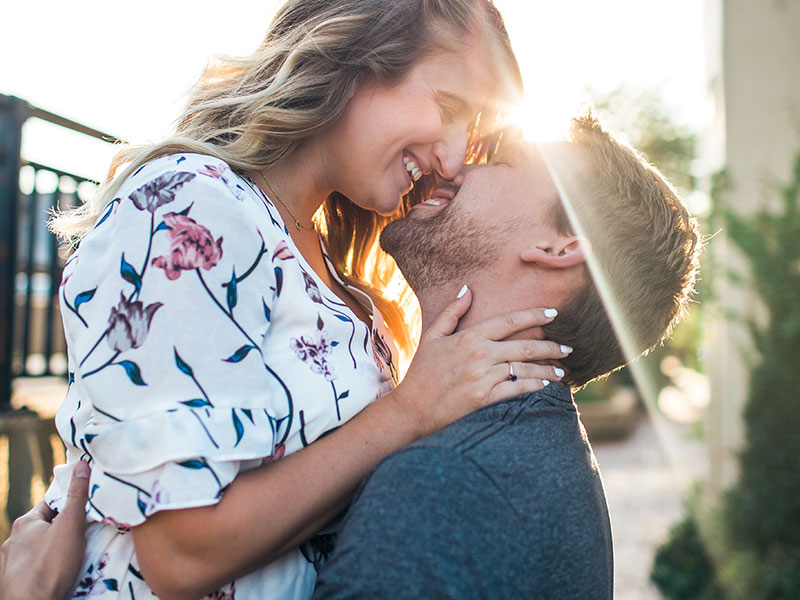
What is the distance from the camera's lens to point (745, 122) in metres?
7.31

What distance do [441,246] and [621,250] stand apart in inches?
22.1

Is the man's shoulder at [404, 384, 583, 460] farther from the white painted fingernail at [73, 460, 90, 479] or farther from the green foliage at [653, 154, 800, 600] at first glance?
the green foliage at [653, 154, 800, 600]

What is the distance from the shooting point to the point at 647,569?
25.3ft

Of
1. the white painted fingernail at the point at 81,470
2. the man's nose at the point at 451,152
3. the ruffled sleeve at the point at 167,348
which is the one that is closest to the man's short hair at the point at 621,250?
the man's nose at the point at 451,152

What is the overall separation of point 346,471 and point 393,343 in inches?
37.1

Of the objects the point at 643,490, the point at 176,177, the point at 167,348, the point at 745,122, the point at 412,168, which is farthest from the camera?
the point at 643,490

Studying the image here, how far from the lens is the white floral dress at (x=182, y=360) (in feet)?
4.73

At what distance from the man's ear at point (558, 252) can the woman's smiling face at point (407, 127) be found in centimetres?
40

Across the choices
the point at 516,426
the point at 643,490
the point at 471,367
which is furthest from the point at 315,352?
the point at 643,490

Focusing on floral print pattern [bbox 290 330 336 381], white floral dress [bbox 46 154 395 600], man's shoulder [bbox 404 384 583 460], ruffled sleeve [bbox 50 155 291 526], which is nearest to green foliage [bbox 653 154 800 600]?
man's shoulder [bbox 404 384 583 460]

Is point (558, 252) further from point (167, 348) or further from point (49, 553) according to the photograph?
point (49, 553)

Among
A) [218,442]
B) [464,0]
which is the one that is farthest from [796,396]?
[218,442]

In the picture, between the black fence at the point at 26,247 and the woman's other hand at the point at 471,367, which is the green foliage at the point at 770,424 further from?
the black fence at the point at 26,247

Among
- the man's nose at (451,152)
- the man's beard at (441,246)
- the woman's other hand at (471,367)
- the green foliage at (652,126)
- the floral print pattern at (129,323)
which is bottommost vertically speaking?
the woman's other hand at (471,367)
